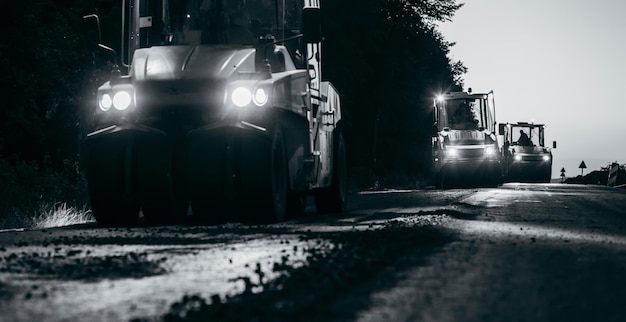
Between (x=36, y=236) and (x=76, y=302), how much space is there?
226 inches

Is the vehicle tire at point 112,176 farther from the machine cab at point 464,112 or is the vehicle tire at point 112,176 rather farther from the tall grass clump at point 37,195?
the machine cab at point 464,112

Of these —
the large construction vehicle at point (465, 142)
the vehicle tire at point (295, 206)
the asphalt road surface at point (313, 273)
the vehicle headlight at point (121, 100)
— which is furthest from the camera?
the large construction vehicle at point (465, 142)

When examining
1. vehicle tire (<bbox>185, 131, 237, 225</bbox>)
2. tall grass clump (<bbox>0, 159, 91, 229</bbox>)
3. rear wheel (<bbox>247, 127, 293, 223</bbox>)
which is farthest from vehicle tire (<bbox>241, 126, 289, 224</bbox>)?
tall grass clump (<bbox>0, 159, 91, 229</bbox>)

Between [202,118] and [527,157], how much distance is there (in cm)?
4330

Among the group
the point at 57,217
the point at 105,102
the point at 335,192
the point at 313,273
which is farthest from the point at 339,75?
the point at 313,273

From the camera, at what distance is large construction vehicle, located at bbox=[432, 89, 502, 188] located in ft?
129

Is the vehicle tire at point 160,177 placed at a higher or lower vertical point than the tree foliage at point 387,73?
lower

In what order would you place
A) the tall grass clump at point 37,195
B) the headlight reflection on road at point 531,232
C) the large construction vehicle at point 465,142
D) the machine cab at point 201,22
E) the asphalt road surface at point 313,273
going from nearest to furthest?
the asphalt road surface at point 313,273
the headlight reflection on road at point 531,232
the machine cab at point 201,22
the tall grass clump at point 37,195
the large construction vehicle at point 465,142

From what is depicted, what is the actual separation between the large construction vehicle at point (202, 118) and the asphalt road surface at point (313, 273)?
0.56 metres

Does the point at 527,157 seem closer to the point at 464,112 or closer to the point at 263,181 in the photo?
the point at 464,112

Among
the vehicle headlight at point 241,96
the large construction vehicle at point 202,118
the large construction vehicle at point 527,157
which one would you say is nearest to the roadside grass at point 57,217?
the large construction vehicle at point 202,118

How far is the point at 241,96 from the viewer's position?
13.4 metres

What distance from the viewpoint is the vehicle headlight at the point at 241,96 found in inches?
524

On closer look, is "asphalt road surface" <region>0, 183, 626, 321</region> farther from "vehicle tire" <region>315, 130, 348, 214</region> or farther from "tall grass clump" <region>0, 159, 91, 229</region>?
"vehicle tire" <region>315, 130, 348, 214</region>
